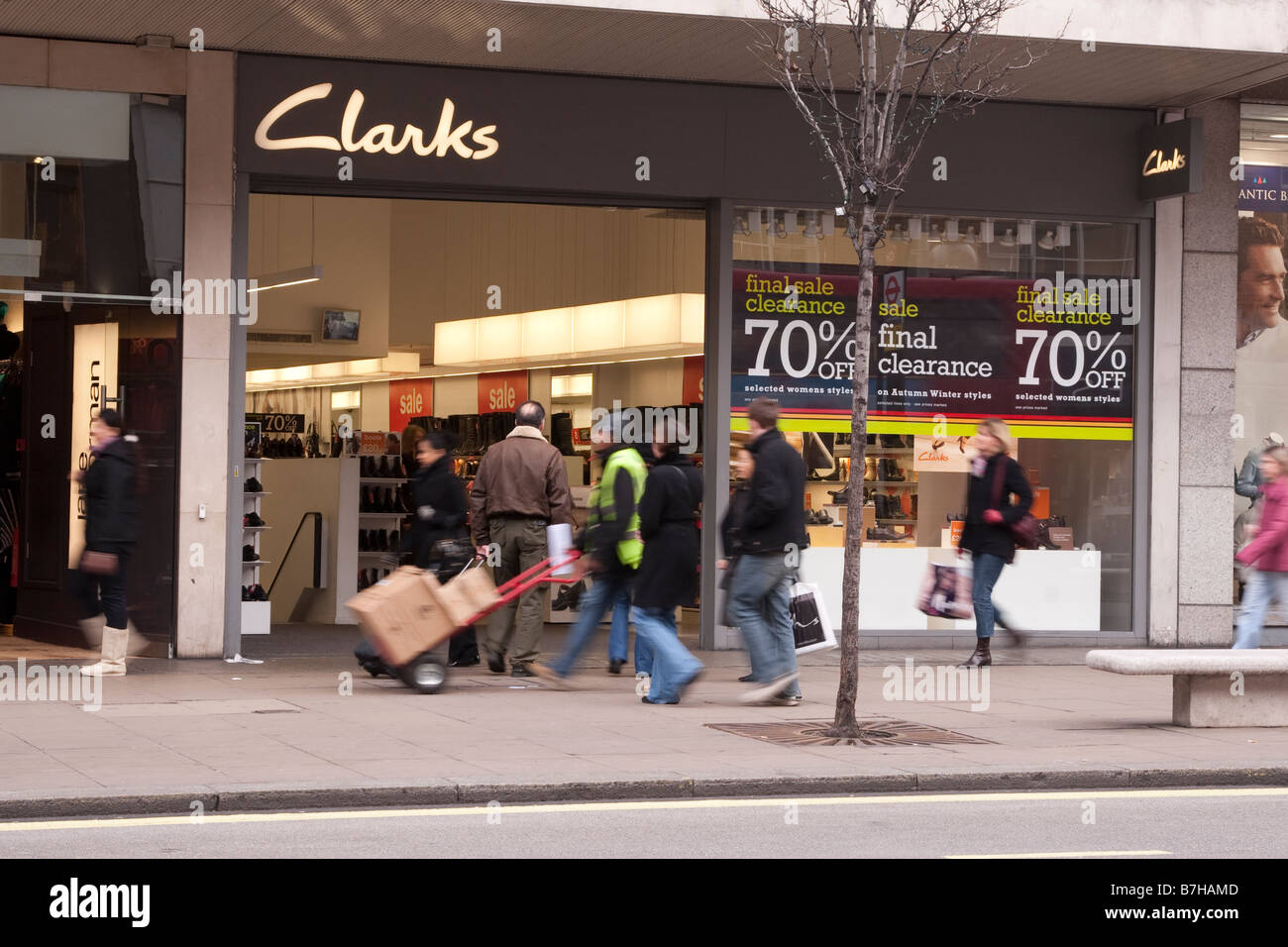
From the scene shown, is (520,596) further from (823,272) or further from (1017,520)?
(823,272)

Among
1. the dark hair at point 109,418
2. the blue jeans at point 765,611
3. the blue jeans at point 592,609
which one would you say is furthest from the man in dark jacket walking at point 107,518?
the blue jeans at point 765,611

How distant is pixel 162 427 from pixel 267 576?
161 inches

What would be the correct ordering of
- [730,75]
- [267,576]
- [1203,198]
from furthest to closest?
[267,576]
[1203,198]
[730,75]

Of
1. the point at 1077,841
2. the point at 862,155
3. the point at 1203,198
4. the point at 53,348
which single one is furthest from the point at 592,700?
the point at 1203,198

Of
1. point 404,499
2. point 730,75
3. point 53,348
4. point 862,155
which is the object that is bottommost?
point 404,499

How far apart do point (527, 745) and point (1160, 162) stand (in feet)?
29.6

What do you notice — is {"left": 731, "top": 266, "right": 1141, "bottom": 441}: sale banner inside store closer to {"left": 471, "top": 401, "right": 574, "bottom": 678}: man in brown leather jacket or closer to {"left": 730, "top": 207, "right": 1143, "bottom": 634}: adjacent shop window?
{"left": 730, "top": 207, "right": 1143, "bottom": 634}: adjacent shop window

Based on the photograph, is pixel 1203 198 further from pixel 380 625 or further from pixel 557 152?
pixel 380 625

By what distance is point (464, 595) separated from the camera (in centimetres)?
1197

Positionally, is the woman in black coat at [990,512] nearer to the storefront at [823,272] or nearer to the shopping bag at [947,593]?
the shopping bag at [947,593]

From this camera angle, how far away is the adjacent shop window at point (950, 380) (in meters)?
15.5

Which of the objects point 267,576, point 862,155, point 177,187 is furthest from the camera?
point 267,576

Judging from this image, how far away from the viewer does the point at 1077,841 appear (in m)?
7.52

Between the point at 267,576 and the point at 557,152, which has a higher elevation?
the point at 557,152
